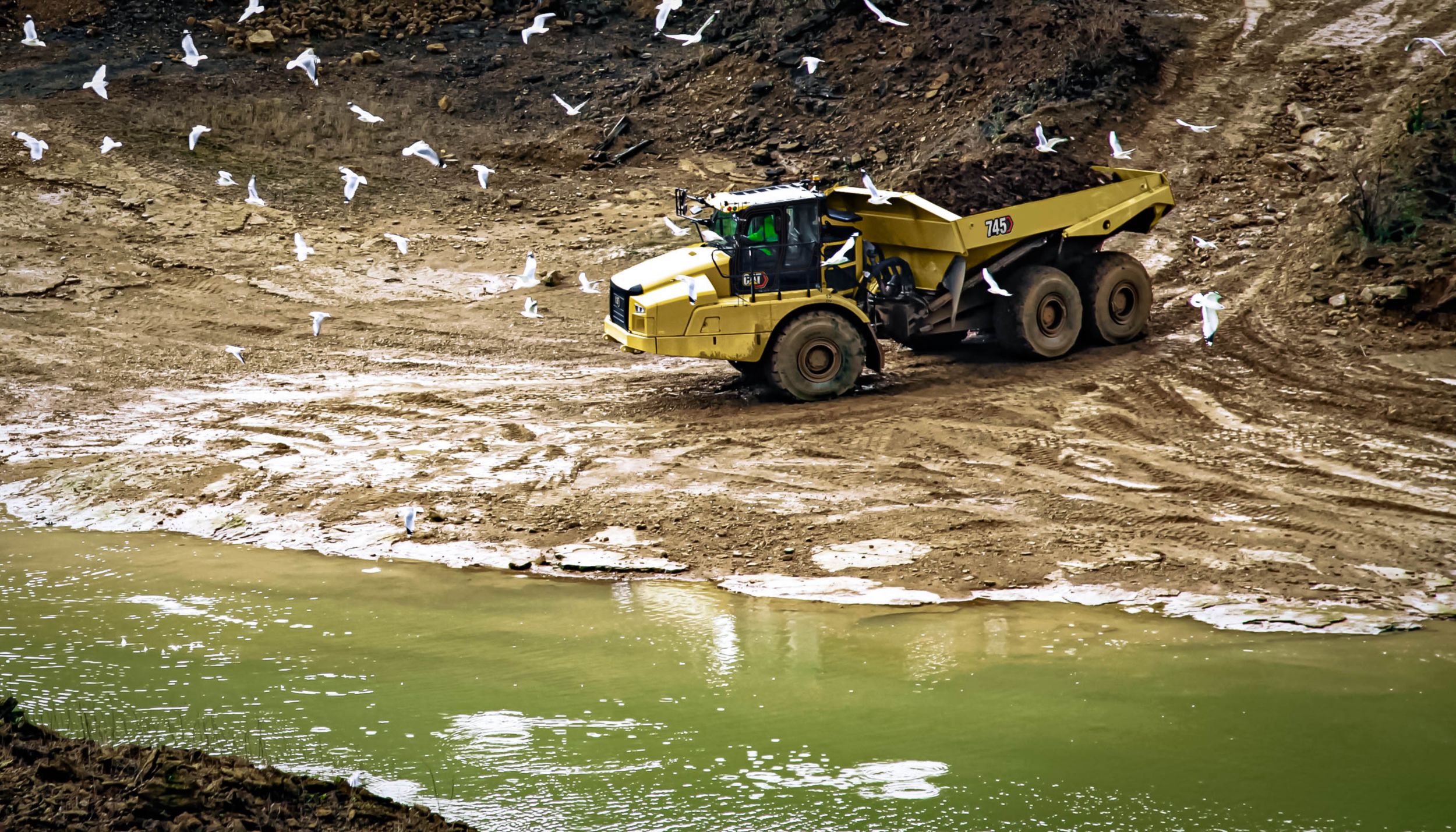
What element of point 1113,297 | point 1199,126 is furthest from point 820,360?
point 1199,126

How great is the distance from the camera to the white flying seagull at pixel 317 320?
12.6 metres

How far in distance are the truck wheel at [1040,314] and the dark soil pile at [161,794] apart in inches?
347

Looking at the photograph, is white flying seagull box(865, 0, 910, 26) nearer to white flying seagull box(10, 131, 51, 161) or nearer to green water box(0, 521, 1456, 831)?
green water box(0, 521, 1456, 831)

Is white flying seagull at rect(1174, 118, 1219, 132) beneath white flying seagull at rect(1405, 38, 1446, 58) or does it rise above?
beneath

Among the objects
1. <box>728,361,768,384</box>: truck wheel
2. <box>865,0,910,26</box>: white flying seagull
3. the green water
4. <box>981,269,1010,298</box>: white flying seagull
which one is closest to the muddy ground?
<box>728,361,768,384</box>: truck wheel

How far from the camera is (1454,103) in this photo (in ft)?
53.0

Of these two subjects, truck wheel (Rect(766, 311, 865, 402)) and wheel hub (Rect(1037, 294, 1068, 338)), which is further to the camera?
wheel hub (Rect(1037, 294, 1068, 338))

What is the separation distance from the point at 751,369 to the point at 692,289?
1.66 meters

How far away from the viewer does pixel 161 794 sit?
5.46 metres

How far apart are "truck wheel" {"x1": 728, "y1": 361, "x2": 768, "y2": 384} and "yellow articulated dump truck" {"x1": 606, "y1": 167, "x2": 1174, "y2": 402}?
1.1 inches

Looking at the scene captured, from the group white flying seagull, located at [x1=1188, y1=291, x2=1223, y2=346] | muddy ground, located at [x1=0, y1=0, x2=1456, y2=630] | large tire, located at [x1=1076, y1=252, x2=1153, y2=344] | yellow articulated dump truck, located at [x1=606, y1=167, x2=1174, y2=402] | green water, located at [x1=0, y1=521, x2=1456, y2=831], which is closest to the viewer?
green water, located at [x1=0, y1=521, x2=1456, y2=831]

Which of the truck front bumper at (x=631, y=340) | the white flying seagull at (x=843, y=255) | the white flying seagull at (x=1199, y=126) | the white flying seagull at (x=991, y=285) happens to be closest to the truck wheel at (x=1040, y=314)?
the white flying seagull at (x=991, y=285)

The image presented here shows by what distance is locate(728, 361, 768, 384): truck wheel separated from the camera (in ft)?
41.4

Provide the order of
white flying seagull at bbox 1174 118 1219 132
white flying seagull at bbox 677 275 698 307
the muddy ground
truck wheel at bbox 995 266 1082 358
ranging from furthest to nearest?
1. white flying seagull at bbox 1174 118 1219 132
2. truck wheel at bbox 995 266 1082 358
3. white flying seagull at bbox 677 275 698 307
4. the muddy ground
